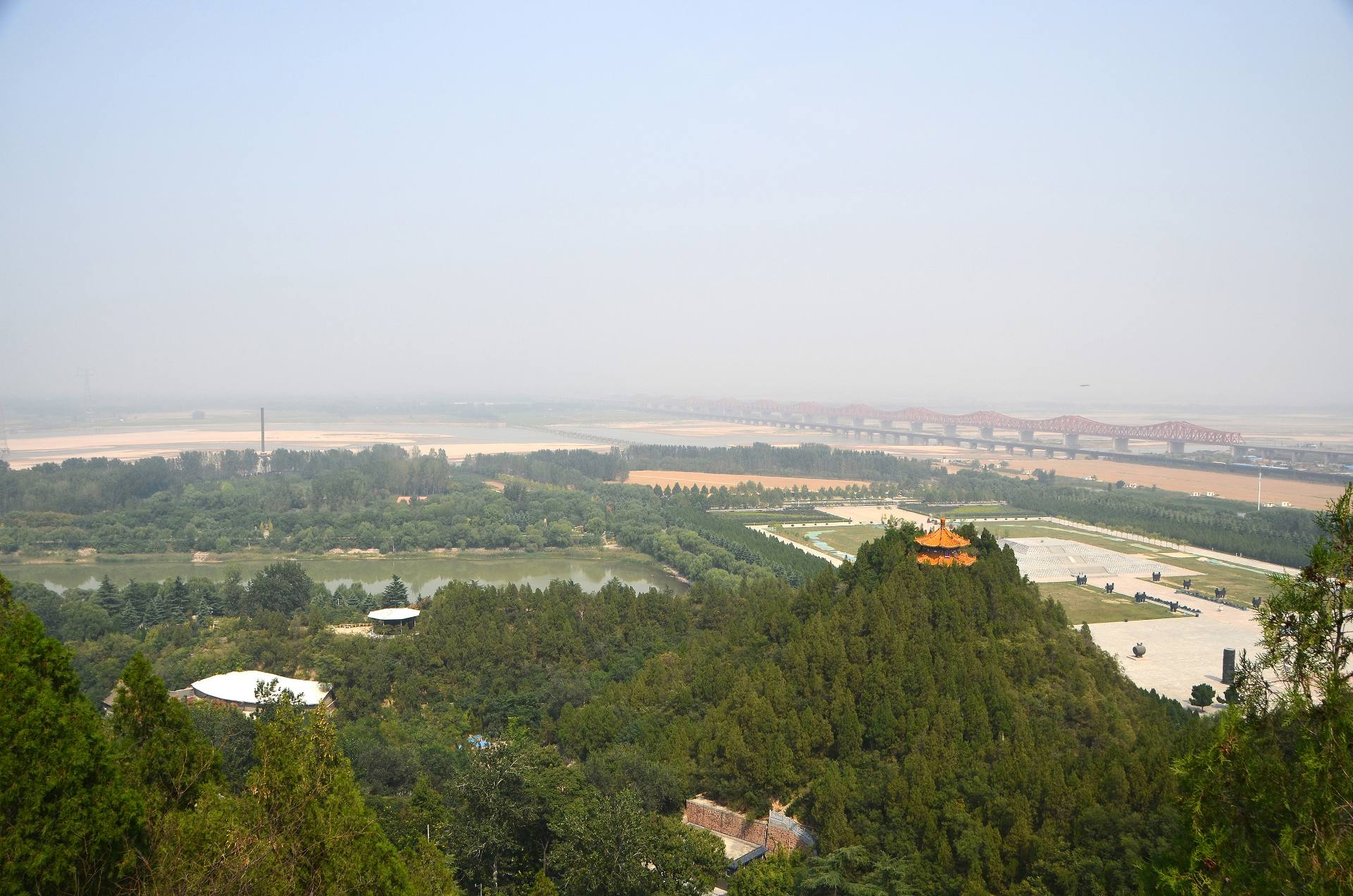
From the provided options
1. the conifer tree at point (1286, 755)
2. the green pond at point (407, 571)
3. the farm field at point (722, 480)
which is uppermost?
the conifer tree at point (1286, 755)

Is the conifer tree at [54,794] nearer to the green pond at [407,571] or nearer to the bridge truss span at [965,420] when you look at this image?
the green pond at [407,571]

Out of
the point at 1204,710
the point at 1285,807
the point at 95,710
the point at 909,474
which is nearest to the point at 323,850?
the point at 95,710

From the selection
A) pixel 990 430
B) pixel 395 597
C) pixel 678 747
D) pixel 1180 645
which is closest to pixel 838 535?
pixel 1180 645

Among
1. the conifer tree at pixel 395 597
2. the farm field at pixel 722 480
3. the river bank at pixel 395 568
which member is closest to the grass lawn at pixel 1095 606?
the river bank at pixel 395 568

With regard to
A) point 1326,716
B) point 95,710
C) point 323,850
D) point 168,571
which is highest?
point 1326,716

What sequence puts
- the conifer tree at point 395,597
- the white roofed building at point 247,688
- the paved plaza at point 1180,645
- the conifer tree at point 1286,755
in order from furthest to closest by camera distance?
the conifer tree at point 395,597 → the paved plaza at point 1180,645 → the white roofed building at point 247,688 → the conifer tree at point 1286,755

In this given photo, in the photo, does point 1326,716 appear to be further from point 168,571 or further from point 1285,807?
point 168,571
